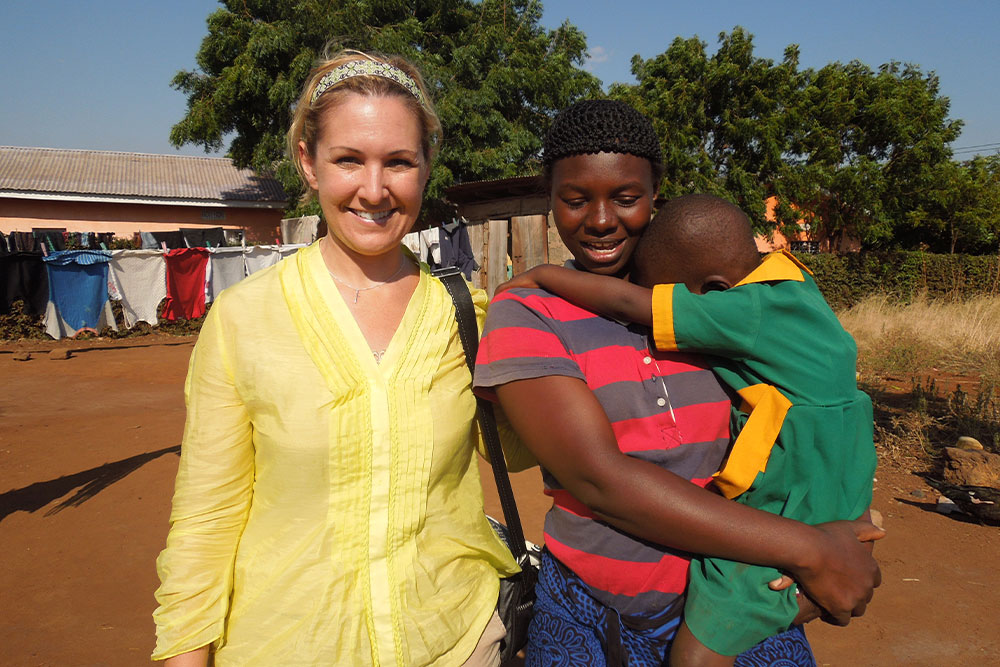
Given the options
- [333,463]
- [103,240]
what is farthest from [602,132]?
[103,240]

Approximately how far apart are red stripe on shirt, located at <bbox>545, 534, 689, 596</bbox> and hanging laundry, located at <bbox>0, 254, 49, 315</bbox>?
13.5 m

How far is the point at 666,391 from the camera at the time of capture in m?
1.27

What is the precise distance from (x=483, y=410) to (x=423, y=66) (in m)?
14.5

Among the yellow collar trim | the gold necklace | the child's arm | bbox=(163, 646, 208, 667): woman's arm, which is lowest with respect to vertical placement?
bbox=(163, 646, 208, 667): woman's arm

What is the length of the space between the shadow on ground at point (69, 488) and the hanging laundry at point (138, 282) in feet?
25.6

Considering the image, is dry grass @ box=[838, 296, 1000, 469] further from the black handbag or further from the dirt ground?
the black handbag

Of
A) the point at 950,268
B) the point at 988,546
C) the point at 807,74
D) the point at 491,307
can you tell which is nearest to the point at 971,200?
the point at 950,268

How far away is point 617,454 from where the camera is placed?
1.12 metres

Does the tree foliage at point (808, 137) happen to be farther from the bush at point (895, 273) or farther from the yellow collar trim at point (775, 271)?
the yellow collar trim at point (775, 271)

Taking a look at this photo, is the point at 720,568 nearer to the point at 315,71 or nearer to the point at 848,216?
the point at 315,71

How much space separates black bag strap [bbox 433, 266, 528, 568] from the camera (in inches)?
58.1

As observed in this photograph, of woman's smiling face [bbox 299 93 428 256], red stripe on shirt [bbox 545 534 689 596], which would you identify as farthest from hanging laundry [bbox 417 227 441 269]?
red stripe on shirt [bbox 545 534 689 596]

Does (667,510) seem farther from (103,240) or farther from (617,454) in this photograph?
(103,240)

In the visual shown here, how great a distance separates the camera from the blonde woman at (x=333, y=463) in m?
1.27
